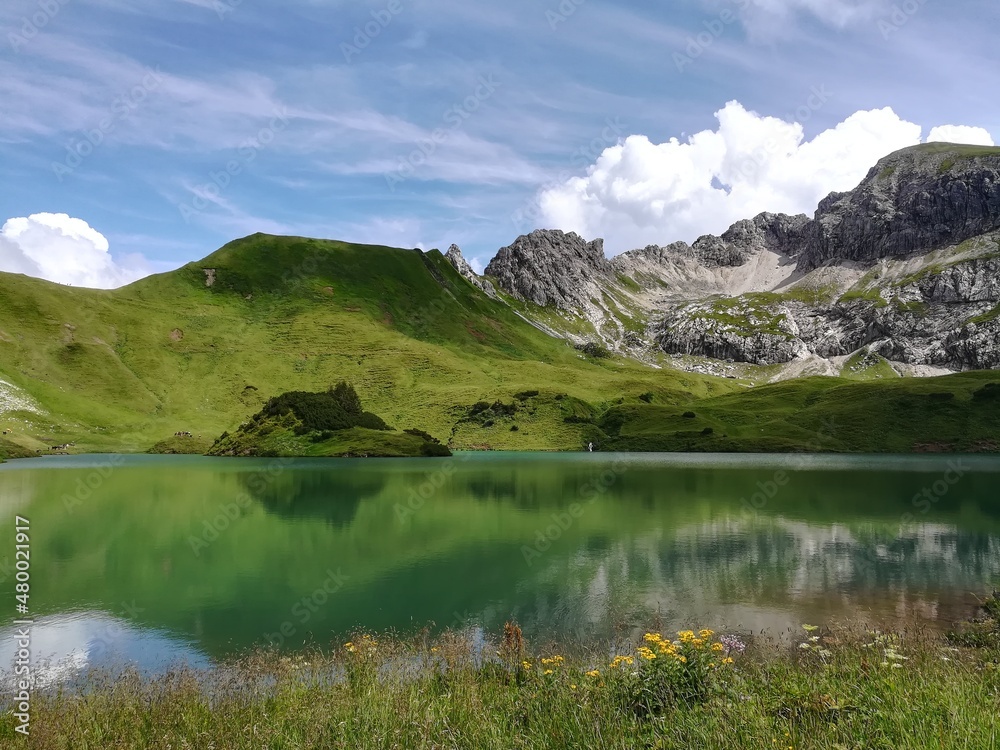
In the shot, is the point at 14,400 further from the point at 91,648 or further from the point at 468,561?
the point at 91,648

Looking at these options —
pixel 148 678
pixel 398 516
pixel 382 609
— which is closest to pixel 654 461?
pixel 398 516

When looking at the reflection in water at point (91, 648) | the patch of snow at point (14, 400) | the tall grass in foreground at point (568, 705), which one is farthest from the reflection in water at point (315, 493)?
the patch of snow at point (14, 400)

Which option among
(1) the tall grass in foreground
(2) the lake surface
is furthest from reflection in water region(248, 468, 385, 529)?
(1) the tall grass in foreground

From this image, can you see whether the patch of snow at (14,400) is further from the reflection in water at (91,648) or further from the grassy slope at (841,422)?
the reflection in water at (91,648)

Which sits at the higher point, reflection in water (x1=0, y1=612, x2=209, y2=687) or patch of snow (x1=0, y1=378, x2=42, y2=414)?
patch of snow (x1=0, y1=378, x2=42, y2=414)

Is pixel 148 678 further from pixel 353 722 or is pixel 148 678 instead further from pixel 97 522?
pixel 97 522

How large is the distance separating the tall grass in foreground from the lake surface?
6.70 m

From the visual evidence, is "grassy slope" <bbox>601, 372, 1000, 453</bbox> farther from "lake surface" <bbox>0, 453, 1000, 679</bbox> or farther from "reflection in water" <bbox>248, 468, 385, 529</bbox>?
"reflection in water" <bbox>248, 468, 385, 529</bbox>

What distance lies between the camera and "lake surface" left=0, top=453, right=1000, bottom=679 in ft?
76.1

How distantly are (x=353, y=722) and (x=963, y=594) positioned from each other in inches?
1132

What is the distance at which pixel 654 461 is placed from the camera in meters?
121

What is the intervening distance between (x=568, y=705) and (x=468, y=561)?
23.4 metres

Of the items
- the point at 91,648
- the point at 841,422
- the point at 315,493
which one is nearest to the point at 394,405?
the point at 315,493

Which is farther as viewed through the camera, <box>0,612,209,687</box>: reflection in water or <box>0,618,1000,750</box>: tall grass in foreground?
<box>0,612,209,687</box>: reflection in water
